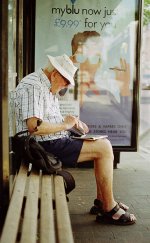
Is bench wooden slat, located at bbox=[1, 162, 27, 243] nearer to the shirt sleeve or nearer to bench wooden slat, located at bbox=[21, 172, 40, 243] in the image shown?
bench wooden slat, located at bbox=[21, 172, 40, 243]

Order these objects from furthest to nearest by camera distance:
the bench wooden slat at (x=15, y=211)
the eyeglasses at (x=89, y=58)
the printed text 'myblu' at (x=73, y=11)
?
1. the eyeglasses at (x=89, y=58)
2. the printed text 'myblu' at (x=73, y=11)
3. the bench wooden slat at (x=15, y=211)

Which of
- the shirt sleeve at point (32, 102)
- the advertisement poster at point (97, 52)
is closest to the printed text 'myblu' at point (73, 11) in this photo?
the advertisement poster at point (97, 52)

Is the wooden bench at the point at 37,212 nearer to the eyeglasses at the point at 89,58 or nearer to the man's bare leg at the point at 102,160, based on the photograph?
the man's bare leg at the point at 102,160

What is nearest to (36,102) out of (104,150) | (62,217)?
(104,150)

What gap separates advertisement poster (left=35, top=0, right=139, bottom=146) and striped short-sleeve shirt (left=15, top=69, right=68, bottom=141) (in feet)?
6.34

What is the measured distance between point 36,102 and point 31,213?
3.50 ft

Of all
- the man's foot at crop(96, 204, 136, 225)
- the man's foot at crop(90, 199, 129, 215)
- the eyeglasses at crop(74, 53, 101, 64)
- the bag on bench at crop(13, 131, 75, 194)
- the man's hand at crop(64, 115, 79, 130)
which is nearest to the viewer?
the bag on bench at crop(13, 131, 75, 194)

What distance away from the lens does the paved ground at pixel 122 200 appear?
11.4ft

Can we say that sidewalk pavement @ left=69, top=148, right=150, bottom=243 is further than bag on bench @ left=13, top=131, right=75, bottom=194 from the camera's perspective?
Yes

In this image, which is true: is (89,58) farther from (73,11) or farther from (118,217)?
(118,217)

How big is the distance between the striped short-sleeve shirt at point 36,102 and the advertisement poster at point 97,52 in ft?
6.34

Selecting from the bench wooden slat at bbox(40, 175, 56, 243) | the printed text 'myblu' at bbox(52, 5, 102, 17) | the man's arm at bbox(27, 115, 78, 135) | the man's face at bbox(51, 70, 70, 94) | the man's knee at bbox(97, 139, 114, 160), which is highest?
the printed text 'myblu' at bbox(52, 5, 102, 17)

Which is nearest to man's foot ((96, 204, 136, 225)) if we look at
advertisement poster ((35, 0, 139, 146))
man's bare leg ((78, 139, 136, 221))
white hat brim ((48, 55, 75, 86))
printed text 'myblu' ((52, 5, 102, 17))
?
man's bare leg ((78, 139, 136, 221))

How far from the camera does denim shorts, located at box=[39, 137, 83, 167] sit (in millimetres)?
3562
